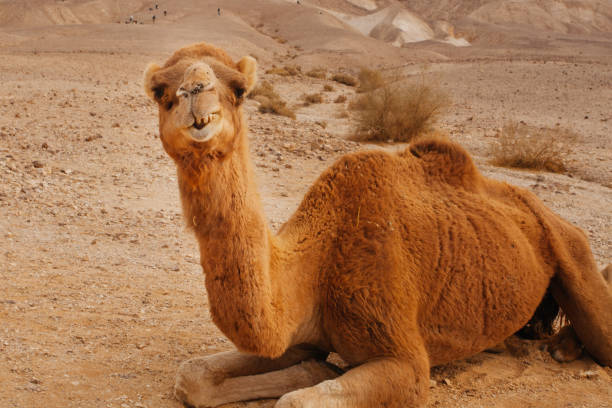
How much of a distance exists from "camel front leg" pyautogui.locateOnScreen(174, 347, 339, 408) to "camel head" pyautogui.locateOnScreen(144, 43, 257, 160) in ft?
5.16

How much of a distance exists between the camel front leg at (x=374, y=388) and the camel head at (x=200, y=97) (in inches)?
Result: 56.9

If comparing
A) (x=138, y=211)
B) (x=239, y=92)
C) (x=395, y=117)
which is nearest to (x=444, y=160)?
(x=239, y=92)

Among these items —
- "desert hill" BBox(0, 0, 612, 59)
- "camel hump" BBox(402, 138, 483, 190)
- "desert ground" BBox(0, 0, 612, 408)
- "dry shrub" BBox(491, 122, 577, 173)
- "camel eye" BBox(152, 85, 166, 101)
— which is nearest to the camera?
"camel eye" BBox(152, 85, 166, 101)

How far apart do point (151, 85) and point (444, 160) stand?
240 centimetres

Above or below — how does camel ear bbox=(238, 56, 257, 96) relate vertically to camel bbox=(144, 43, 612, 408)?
above

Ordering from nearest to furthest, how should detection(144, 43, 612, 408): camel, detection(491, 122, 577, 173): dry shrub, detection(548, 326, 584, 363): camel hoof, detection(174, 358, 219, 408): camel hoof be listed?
detection(144, 43, 612, 408): camel < detection(174, 358, 219, 408): camel hoof < detection(548, 326, 584, 363): camel hoof < detection(491, 122, 577, 173): dry shrub

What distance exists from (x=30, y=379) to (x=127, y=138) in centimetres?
877

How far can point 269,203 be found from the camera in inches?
377

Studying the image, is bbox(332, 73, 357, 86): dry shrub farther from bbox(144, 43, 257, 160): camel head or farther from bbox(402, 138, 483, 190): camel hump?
bbox(144, 43, 257, 160): camel head

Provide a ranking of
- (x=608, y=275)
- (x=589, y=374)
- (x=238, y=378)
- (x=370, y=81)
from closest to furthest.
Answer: (x=238, y=378), (x=589, y=374), (x=608, y=275), (x=370, y=81)

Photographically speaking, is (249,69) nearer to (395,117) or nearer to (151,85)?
(151,85)

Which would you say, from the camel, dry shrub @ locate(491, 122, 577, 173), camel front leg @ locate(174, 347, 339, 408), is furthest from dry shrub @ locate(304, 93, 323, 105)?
camel front leg @ locate(174, 347, 339, 408)

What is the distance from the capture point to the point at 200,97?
2.91 meters

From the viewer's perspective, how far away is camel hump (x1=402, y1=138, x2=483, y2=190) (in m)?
4.73
